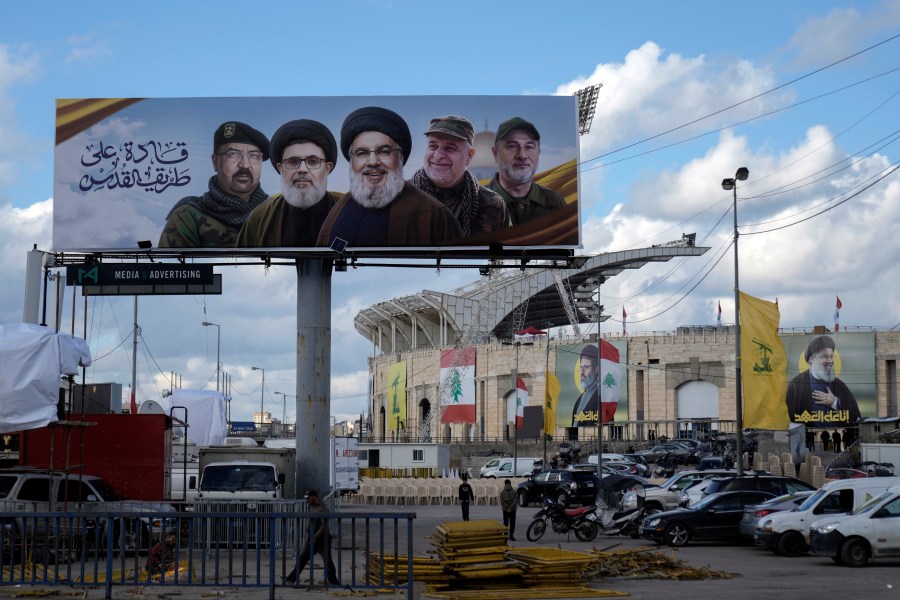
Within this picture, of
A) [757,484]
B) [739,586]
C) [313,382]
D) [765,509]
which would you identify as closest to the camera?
[739,586]

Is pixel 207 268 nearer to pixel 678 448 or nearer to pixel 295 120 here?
pixel 295 120

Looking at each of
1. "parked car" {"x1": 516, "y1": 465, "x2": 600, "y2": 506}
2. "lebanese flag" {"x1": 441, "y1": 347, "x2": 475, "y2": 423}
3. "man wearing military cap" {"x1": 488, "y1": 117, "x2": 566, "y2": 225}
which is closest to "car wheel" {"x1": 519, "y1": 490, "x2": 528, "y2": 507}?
"parked car" {"x1": 516, "y1": 465, "x2": 600, "y2": 506}

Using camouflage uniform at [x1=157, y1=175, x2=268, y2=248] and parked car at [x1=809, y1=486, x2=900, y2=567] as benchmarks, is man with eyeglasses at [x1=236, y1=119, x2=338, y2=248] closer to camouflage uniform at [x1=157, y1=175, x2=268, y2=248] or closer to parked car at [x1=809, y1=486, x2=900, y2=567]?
camouflage uniform at [x1=157, y1=175, x2=268, y2=248]

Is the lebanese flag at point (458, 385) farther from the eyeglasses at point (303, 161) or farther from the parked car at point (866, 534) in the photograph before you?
the parked car at point (866, 534)

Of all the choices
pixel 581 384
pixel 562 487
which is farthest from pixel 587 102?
pixel 562 487

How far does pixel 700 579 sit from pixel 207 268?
15.9m

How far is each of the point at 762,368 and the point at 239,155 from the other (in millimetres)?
15288

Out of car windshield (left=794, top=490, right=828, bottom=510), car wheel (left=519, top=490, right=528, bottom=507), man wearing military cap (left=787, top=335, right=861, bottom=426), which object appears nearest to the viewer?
car windshield (left=794, top=490, right=828, bottom=510)

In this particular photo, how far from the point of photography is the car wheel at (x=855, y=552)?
19.6 metres

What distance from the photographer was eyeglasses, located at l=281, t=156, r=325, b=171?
3028 cm

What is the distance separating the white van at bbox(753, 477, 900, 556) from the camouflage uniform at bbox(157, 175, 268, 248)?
1583cm

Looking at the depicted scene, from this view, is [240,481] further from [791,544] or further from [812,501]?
[812,501]

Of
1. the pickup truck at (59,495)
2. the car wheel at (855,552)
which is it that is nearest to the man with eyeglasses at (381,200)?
the pickup truck at (59,495)

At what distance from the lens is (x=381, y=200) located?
30031mm
